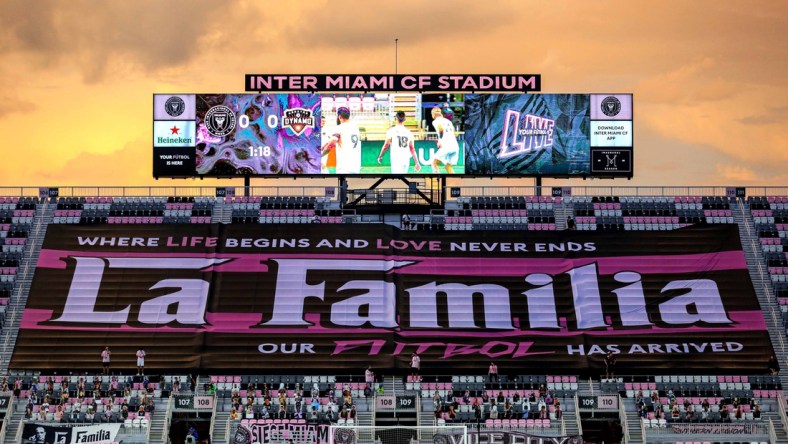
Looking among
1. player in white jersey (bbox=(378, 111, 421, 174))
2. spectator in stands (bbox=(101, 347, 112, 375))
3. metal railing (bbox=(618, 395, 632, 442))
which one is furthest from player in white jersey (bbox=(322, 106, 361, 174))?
metal railing (bbox=(618, 395, 632, 442))

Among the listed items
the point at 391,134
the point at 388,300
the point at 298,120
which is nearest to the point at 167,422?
the point at 388,300

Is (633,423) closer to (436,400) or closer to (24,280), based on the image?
(436,400)

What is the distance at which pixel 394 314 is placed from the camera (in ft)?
226

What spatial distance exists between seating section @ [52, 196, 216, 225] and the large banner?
1.16 meters

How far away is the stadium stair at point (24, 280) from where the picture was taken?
68.0 metres

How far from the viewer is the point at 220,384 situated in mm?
65125

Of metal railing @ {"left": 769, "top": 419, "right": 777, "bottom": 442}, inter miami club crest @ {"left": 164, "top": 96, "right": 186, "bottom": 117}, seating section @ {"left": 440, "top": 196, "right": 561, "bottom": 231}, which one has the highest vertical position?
inter miami club crest @ {"left": 164, "top": 96, "right": 186, "bottom": 117}

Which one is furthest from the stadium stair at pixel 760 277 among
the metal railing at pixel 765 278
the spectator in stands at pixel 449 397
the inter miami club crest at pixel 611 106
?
the spectator in stands at pixel 449 397

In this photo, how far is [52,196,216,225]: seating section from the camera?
74500 mm

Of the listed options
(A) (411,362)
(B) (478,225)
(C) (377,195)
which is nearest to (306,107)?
(C) (377,195)

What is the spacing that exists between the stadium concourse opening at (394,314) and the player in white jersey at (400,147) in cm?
149

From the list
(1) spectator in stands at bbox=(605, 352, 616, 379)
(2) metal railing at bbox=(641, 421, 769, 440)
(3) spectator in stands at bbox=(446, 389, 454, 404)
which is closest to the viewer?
(2) metal railing at bbox=(641, 421, 769, 440)

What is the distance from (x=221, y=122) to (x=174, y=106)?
2993mm

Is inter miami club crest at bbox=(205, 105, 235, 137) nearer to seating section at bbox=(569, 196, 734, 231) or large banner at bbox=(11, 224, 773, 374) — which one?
large banner at bbox=(11, 224, 773, 374)
